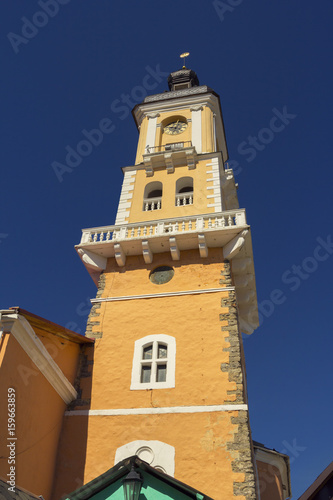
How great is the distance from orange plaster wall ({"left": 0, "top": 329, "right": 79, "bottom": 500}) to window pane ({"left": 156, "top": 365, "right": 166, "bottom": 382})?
8.77 ft

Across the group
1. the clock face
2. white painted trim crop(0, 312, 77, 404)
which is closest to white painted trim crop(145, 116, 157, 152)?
the clock face

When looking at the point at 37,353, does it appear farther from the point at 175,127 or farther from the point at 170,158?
the point at 175,127

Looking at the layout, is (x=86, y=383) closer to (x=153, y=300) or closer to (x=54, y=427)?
(x=54, y=427)

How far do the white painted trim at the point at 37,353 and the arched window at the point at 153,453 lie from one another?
6.99 feet

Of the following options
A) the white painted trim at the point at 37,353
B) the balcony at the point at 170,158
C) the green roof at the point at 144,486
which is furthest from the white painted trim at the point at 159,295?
the green roof at the point at 144,486

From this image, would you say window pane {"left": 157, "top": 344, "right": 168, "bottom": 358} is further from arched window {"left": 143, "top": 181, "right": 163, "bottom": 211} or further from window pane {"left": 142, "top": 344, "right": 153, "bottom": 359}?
arched window {"left": 143, "top": 181, "right": 163, "bottom": 211}

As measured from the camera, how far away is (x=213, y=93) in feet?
71.6

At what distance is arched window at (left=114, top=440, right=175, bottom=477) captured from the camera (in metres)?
10.3

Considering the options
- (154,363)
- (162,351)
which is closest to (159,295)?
(162,351)

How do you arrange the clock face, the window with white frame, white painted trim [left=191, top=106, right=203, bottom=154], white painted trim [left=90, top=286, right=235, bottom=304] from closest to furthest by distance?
the window with white frame, white painted trim [left=90, top=286, right=235, bottom=304], white painted trim [left=191, top=106, right=203, bottom=154], the clock face

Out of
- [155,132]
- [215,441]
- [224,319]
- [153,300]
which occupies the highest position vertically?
Result: [155,132]

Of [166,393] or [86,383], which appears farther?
[86,383]

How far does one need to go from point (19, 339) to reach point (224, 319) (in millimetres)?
5718

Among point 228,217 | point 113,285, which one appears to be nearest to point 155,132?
point 228,217
